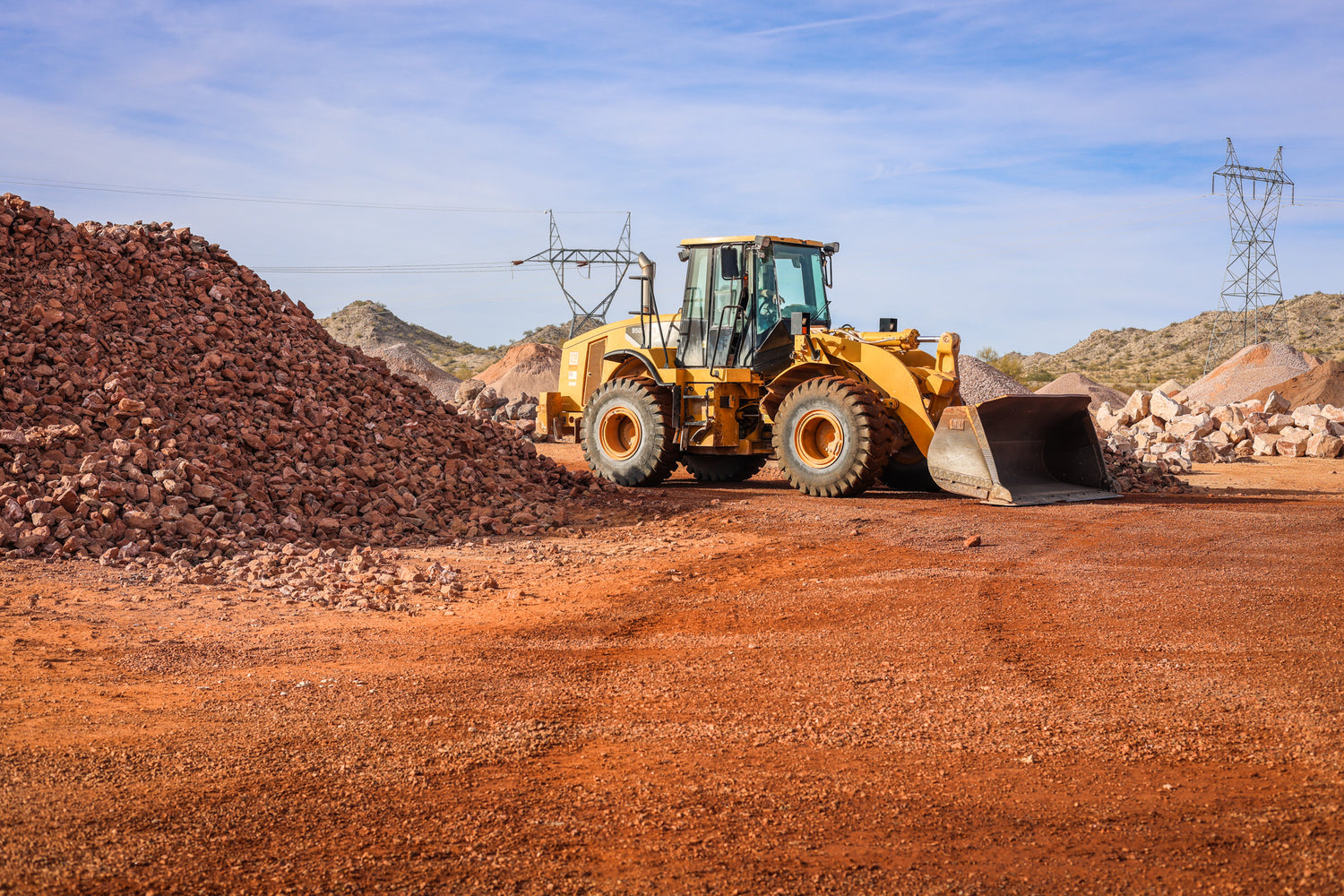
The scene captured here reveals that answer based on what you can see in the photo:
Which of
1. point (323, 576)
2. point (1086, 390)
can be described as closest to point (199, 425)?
point (323, 576)

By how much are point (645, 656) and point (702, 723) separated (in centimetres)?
133

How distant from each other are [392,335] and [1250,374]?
1939 inches

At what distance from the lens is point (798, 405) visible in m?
12.6

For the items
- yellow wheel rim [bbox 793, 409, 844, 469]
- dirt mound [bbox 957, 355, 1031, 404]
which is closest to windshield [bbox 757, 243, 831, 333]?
yellow wheel rim [bbox 793, 409, 844, 469]

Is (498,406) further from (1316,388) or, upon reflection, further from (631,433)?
(1316,388)

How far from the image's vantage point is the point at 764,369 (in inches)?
537

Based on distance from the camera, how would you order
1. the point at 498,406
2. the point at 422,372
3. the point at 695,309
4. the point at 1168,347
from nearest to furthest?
A: the point at 695,309 → the point at 498,406 → the point at 422,372 → the point at 1168,347

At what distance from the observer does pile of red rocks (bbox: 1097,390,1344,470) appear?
2067 cm

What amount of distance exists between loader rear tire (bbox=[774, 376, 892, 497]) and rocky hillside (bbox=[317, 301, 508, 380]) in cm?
4818

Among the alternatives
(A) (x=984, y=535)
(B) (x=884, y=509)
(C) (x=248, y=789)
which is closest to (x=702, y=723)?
(C) (x=248, y=789)

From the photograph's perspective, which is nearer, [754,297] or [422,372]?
[754,297]

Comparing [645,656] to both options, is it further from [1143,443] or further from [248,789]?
[1143,443]

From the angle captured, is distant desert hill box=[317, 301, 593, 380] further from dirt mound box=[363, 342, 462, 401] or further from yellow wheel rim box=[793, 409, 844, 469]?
yellow wheel rim box=[793, 409, 844, 469]

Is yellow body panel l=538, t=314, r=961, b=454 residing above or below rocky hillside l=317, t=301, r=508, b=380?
below
